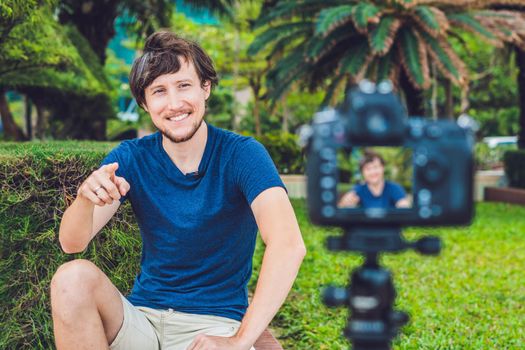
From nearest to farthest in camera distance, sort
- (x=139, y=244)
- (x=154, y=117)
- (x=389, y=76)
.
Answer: (x=154, y=117) < (x=139, y=244) < (x=389, y=76)

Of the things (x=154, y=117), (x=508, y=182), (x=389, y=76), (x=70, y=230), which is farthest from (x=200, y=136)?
(x=508, y=182)

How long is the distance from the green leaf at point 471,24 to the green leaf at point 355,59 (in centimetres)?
148

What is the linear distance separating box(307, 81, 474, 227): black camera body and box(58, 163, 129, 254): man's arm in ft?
2.57

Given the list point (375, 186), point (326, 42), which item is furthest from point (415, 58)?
point (375, 186)

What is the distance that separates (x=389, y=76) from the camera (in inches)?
483

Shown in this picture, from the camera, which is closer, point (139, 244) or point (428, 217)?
point (428, 217)

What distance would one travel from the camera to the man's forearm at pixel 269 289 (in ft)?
7.02

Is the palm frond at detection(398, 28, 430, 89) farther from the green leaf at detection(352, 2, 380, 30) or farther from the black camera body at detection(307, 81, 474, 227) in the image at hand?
the black camera body at detection(307, 81, 474, 227)

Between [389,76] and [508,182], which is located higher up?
[389,76]

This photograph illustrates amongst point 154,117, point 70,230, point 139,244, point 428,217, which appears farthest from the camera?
point 139,244

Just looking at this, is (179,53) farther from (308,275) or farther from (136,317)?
(308,275)

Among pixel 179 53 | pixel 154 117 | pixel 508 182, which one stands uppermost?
pixel 179 53

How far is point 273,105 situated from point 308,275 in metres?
8.07

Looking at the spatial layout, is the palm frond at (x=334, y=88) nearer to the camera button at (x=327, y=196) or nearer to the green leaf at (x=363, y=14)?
the green leaf at (x=363, y=14)
